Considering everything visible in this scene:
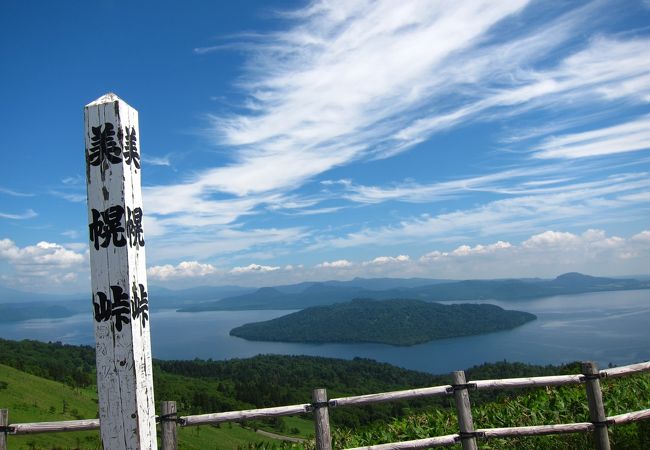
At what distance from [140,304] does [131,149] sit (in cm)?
130

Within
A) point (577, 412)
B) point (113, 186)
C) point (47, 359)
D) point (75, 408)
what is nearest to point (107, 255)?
point (113, 186)

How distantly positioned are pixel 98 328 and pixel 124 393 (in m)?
0.55

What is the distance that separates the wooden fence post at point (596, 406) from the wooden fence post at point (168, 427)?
518 centimetres

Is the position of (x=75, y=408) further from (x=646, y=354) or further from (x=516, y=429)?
(x=646, y=354)

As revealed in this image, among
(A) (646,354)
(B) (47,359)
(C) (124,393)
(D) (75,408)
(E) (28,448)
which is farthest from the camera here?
(A) (646,354)

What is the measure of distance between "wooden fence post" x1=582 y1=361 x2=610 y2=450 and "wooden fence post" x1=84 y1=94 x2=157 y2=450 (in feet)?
17.4

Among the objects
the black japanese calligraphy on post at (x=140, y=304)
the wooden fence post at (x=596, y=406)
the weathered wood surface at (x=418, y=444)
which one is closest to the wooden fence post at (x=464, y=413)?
the weathered wood surface at (x=418, y=444)

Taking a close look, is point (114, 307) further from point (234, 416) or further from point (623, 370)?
point (623, 370)

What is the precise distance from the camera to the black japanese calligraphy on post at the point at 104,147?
3805 mm

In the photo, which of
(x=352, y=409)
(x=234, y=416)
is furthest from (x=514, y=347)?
(x=234, y=416)

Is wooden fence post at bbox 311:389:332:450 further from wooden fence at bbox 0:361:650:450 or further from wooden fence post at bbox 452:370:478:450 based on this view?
wooden fence post at bbox 452:370:478:450

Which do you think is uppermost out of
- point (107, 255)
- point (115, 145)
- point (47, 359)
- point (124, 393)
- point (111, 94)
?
point (111, 94)

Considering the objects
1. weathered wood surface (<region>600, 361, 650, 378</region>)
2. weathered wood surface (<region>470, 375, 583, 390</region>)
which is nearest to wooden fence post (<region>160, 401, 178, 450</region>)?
weathered wood surface (<region>470, 375, 583, 390</region>)

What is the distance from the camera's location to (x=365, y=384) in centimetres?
6762
